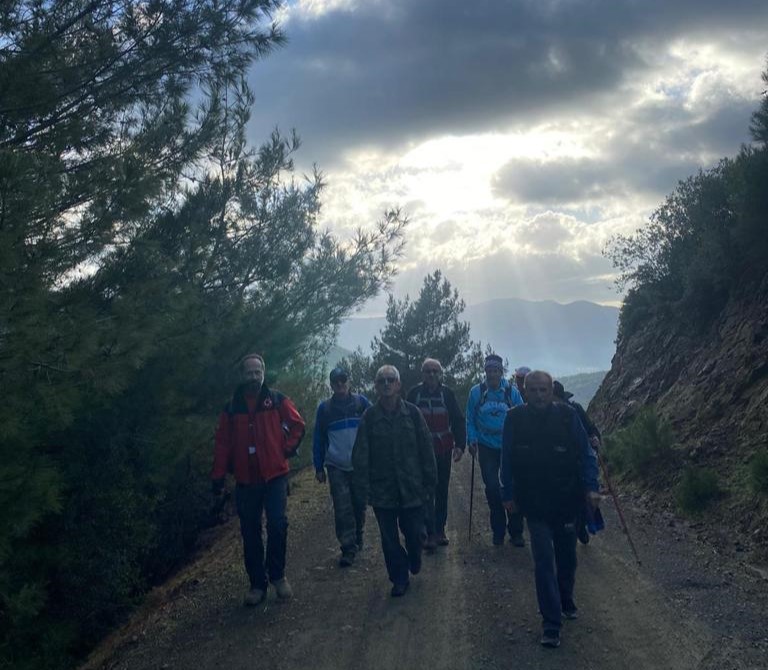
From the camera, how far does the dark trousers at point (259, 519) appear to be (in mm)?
7367

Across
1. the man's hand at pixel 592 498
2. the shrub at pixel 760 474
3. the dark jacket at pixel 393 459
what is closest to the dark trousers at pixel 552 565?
the man's hand at pixel 592 498

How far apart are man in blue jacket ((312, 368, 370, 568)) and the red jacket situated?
3.52ft

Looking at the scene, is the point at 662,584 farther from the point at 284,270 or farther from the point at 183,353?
the point at 284,270

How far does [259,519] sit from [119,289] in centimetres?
288

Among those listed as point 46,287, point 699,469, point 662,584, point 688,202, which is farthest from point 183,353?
point 688,202

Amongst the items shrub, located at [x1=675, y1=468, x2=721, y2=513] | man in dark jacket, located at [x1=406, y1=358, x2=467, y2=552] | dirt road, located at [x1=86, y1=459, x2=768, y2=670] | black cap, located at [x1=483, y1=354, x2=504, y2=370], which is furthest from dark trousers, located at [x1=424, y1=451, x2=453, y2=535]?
shrub, located at [x1=675, y1=468, x2=721, y2=513]

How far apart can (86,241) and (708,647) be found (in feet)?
20.8

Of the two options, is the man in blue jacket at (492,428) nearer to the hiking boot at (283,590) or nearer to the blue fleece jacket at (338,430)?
the blue fleece jacket at (338,430)

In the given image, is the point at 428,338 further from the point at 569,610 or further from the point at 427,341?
the point at 569,610

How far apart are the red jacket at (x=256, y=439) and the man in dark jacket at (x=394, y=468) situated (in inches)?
27.0

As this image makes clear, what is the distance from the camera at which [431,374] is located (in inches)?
367

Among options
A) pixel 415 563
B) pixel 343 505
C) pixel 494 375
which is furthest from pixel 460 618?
pixel 494 375

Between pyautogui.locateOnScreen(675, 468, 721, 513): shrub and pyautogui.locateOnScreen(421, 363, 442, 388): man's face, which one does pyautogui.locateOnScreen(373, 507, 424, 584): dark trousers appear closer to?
pyautogui.locateOnScreen(421, 363, 442, 388): man's face

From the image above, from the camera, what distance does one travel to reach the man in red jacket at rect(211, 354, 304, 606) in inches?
288
